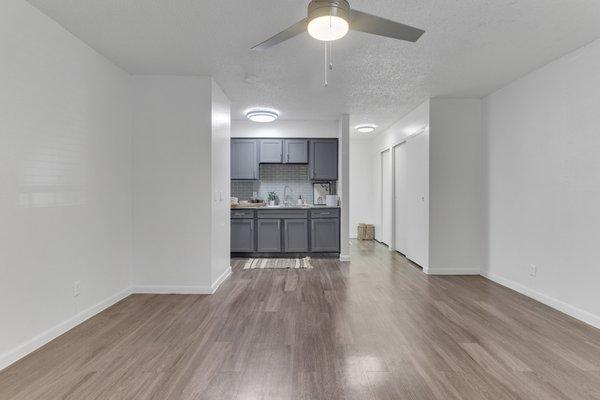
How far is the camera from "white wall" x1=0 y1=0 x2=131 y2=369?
2.16 m

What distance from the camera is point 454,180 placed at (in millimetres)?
4527

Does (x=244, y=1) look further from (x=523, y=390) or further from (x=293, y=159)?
(x=293, y=159)

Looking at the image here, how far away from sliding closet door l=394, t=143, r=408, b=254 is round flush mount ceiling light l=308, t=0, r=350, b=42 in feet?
13.7

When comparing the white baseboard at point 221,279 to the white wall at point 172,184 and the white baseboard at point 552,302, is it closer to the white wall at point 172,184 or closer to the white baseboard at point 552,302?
the white wall at point 172,184

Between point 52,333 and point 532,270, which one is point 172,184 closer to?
point 52,333

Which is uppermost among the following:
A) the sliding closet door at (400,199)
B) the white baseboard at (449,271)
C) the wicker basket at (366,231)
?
the sliding closet door at (400,199)

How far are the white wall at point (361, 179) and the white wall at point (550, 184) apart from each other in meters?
3.79

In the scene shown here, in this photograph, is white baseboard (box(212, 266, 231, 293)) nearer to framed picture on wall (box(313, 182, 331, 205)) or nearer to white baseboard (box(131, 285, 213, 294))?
white baseboard (box(131, 285, 213, 294))

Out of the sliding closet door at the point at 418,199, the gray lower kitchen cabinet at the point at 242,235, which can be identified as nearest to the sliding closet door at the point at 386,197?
the sliding closet door at the point at 418,199

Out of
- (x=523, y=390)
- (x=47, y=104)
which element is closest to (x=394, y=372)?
(x=523, y=390)

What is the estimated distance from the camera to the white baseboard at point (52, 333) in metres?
2.11

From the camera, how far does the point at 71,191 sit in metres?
2.77

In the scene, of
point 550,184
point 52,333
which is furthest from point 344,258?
point 52,333

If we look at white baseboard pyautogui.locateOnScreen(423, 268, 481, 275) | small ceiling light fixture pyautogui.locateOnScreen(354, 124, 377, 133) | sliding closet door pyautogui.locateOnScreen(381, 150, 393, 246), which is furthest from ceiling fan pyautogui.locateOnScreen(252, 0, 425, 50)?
sliding closet door pyautogui.locateOnScreen(381, 150, 393, 246)
